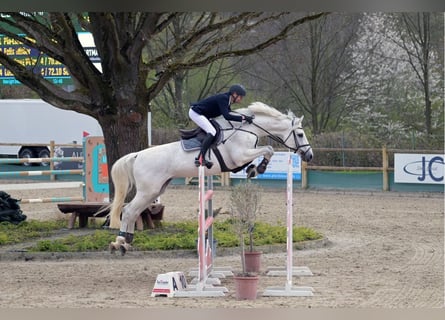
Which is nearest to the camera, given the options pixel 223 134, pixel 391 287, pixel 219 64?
pixel 391 287

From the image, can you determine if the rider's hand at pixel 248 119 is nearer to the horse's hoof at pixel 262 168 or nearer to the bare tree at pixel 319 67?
the horse's hoof at pixel 262 168

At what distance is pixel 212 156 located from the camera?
34.8ft

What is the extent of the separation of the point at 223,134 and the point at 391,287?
8.32 feet

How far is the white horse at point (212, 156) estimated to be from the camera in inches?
417

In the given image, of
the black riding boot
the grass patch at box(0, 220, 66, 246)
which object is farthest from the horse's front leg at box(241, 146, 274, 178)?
the grass patch at box(0, 220, 66, 246)

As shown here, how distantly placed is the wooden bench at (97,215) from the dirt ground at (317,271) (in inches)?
74.6

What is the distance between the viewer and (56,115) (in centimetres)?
3562

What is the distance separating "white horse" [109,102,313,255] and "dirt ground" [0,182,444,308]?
78 centimetres

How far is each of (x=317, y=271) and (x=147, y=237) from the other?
309 centimetres

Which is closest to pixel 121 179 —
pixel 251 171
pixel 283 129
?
pixel 251 171

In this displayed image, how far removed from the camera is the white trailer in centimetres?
3534

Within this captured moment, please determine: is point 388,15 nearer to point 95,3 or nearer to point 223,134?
point 223,134

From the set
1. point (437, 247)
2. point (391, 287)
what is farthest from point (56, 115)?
point (391, 287)

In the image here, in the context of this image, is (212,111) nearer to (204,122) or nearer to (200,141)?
(204,122)
